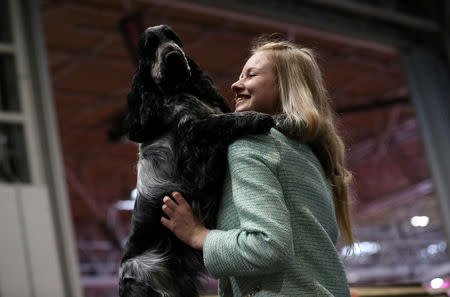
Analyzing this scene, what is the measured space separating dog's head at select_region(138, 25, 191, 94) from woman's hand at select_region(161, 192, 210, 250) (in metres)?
0.27

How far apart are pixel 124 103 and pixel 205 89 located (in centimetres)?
1316

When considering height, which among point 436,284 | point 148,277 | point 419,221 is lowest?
point 419,221

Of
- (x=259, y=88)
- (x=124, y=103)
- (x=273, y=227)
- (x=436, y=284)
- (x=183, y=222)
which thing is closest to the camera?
(x=273, y=227)

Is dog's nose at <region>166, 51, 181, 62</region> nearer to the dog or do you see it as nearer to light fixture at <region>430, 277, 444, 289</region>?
the dog

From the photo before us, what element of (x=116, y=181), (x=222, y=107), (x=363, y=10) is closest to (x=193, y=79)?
(x=222, y=107)

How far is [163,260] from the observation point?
1.63m

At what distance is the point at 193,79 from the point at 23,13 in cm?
522

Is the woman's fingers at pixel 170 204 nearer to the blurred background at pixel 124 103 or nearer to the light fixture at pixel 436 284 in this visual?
the blurred background at pixel 124 103

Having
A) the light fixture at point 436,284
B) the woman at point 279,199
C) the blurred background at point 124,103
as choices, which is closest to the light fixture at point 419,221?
the blurred background at point 124,103

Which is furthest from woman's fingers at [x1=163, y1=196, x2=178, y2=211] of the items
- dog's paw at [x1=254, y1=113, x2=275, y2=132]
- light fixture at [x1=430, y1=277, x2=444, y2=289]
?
light fixture at [x1=430, y1=277, x2=444, y2=289]

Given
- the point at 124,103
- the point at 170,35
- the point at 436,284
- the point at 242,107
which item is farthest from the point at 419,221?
the point at 170,35

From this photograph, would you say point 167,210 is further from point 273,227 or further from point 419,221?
point 419,221

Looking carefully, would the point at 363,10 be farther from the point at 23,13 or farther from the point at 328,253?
the point at 328,253

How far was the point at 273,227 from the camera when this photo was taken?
1517mm
